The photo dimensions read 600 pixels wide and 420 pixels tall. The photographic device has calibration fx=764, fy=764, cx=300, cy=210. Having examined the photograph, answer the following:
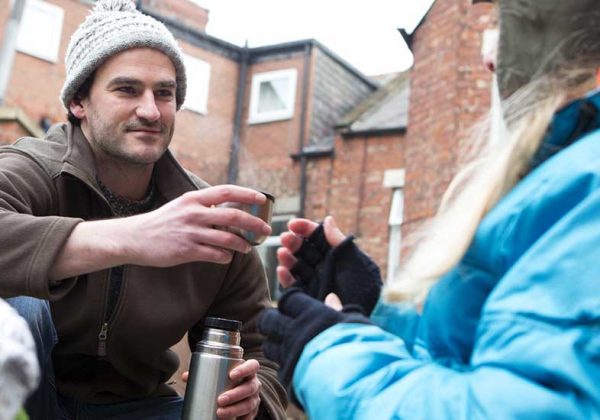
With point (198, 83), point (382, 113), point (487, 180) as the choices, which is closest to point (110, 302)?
point (487, 180)

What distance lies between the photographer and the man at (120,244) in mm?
1979

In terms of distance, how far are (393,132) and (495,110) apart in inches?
484

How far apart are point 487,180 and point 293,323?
1.56ft

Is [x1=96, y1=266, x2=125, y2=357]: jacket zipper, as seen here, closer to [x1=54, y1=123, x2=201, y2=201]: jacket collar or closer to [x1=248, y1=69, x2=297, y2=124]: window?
[x1=54, y1=123, x2=201, y2=201]: jacket collar

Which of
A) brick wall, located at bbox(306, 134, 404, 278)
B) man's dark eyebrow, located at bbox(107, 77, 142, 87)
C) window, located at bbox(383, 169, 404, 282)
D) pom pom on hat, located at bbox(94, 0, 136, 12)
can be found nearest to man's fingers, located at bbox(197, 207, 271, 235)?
man's dark eyebrow, located at bbox(107, 77, 142, 87)

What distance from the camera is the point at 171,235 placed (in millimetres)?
1911

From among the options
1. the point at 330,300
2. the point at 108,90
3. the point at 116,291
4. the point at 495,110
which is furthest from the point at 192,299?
the point at 495,110

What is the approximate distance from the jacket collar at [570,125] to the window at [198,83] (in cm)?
1507

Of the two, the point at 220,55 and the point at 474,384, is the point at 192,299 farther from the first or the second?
the point at 220,55

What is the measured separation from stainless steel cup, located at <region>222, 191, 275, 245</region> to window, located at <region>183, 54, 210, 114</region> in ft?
47.1

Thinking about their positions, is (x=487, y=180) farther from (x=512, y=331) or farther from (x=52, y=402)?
(x=52, y=402)

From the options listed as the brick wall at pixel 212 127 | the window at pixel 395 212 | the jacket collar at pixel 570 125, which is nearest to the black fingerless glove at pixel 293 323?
the jacket collar at pixel 570 125

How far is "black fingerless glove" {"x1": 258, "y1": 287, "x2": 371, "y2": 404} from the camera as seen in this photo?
150 centimetres

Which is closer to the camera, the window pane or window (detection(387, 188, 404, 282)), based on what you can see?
window (detection(387, 188, 404, 282))
